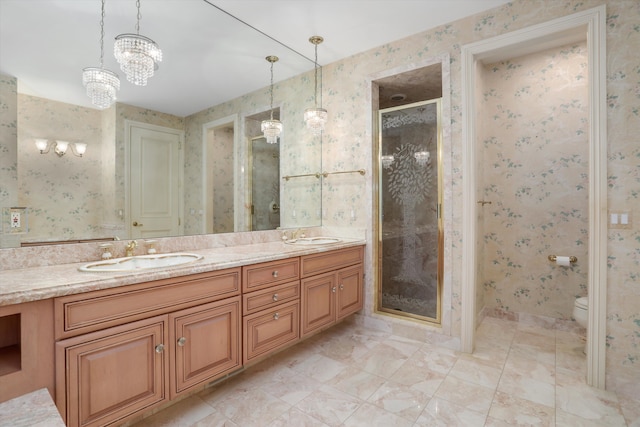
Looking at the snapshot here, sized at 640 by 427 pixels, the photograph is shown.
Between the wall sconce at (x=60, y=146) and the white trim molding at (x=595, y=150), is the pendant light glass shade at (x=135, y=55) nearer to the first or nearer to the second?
the wall sconce at (x=60, y=146)

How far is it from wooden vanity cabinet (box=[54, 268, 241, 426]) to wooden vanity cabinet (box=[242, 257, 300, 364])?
0.29ft

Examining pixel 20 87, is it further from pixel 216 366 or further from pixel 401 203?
pixel 401 203

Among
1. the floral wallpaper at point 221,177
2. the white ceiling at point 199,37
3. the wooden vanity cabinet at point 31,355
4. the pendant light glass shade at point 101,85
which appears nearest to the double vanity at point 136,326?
the wooden vanity cabinet at point 31,355

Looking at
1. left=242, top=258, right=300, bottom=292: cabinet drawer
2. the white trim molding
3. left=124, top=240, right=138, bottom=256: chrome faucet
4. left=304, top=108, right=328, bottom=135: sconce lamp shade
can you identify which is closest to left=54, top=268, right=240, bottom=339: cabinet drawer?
left=242, top=258, right=300, bottom=292: cabinet drawer

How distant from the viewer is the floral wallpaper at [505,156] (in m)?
1.88

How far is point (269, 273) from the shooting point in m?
2.03

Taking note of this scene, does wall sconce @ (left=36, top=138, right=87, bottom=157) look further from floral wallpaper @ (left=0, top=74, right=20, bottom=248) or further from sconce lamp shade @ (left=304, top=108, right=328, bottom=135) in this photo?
sconce lamp shade @ (left=304, top=108, right=328, bottom=135)

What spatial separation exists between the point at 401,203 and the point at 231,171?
5.05 feet

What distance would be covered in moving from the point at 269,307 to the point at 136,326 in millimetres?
807

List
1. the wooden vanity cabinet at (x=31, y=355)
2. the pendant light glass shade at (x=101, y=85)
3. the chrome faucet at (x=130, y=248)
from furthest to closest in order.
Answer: the chrome faucet at (x=130, y=248) → the pendant light glass shade at (x=101, y=85) → the wooden vanity cabinet at (x=31, y=355)

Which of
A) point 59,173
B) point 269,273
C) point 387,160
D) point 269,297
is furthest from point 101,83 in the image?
point 387,160

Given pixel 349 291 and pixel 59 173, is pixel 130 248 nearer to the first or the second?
pixel 59 173

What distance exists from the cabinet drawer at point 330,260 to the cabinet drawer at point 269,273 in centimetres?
10

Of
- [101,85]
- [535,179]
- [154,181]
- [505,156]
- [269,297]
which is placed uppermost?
[101,85]
